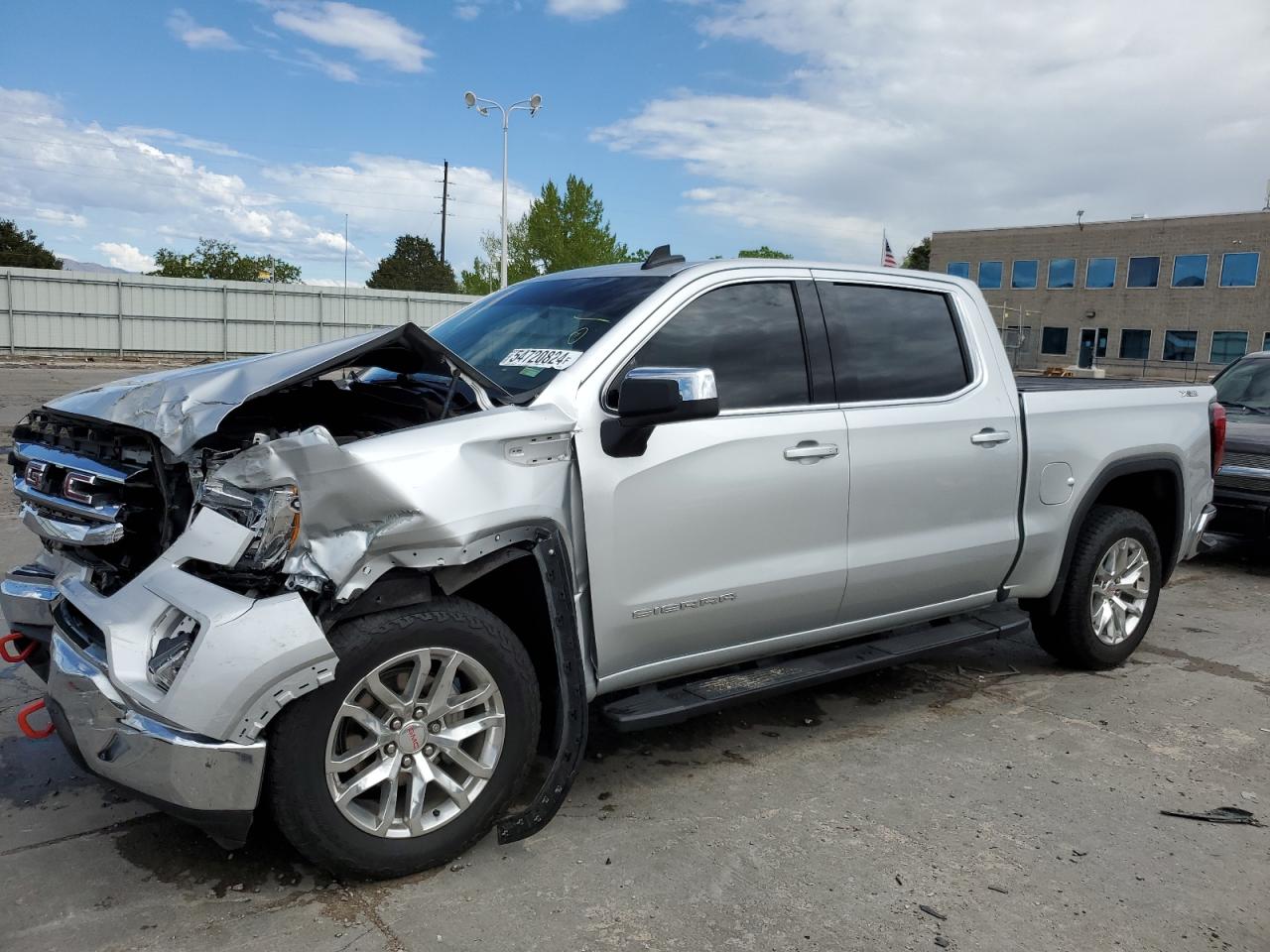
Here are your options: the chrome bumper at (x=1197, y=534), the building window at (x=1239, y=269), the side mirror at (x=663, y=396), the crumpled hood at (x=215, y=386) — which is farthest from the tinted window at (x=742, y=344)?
the building window at (x=1239, y=269)

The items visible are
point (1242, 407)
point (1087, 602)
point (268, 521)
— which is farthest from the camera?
point (1242, 407)

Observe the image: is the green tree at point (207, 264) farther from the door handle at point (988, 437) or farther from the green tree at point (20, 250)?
the door handle at point (988, 437)

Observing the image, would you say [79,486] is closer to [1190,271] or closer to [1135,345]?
[1190,271]

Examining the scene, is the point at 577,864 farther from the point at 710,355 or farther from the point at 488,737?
the point at 710,355

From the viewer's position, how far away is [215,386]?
3.01 m

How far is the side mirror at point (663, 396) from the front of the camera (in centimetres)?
316

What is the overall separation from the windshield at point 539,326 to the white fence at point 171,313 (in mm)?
26338

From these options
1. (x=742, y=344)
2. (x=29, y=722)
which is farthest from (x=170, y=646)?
(x=742, y=344)

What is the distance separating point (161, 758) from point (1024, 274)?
56433 mm

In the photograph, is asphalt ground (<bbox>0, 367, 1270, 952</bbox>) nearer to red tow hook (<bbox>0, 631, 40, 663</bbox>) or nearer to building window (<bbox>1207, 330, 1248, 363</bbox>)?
red tow hook (<bbox>0, 631, 40, 663</bbox>)

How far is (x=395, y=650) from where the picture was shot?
9.50 feet

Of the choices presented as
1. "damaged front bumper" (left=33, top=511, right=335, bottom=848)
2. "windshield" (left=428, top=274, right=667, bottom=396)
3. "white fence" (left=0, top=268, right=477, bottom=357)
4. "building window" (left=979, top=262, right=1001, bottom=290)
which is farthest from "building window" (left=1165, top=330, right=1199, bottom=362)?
"damaged front bumper" (left=33, top=511, right=335, bottom=848)

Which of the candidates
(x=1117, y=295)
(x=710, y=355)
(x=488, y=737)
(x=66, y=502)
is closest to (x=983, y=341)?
(x=710, y=355)

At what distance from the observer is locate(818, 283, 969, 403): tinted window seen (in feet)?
13.5
